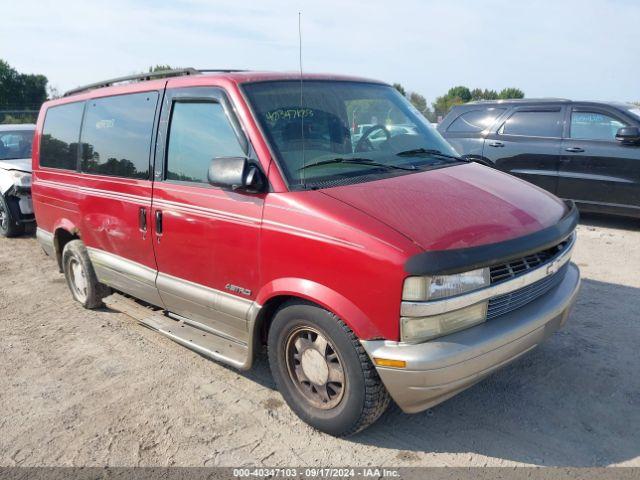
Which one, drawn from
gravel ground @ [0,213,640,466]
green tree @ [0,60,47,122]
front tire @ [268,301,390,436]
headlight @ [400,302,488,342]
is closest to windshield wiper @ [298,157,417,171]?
front tire @ [268,301,390,436]

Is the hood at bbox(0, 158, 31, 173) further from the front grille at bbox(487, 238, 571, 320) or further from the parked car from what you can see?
the front grille at bbox(487, 238, 571, 320)

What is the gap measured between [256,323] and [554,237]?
1801 millimetres

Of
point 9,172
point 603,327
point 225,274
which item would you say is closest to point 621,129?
point 603,327

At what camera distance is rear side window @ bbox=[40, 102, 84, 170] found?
5016mm

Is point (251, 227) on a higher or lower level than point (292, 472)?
higher

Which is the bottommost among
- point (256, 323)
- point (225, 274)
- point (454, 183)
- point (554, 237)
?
point (256, 323)

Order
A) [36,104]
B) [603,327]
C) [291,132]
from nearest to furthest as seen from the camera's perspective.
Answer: [291,132] < [603,327] < [36,104]

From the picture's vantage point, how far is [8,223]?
8250mm

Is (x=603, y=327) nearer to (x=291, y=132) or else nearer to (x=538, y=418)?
(x=538, y=418)

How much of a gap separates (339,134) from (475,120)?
20.0 feet

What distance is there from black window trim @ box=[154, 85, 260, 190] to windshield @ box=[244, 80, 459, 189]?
5.5 inches

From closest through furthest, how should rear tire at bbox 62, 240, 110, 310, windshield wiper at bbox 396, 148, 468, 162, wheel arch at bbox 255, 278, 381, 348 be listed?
wheel arch at bbox 255, 278, 381, 348 → windshield wiper at bbox 396, 148, 468, 162 → rear tire at bbox 62, 240, 110, 310

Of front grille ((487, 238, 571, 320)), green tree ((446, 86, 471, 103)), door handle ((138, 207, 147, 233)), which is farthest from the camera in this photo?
green tree ((446, 86, 471, 103))

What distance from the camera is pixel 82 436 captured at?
3207mm
